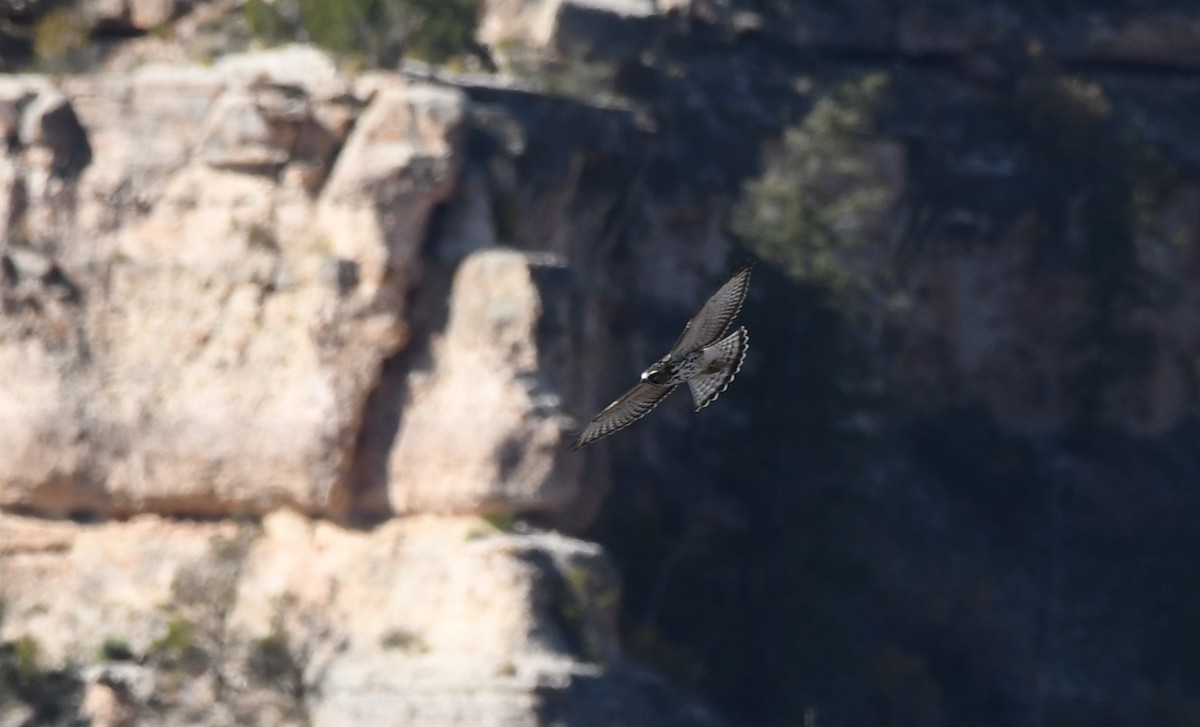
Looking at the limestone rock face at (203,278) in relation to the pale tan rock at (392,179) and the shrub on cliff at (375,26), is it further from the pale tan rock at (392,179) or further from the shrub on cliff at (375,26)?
the shrub on cliff at (375,26)

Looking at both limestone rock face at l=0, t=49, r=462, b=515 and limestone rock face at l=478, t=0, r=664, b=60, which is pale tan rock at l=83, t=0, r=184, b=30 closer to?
limestone rock face at l=478, t=0, r=664, b=60

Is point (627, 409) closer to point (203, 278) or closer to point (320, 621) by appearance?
point (320, 621)

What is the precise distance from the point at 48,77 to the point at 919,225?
15172mm

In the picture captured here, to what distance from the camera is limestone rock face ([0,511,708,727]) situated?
39562 mm

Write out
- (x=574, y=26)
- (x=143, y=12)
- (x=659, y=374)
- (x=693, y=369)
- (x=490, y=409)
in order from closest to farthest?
(x=659, y=374)
(x=693, y=369)
(x=490, y=409)
(x=143, y=12)
(x=574, y=26)

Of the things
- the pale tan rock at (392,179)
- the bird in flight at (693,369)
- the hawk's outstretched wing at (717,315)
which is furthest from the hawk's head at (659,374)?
the pale tan rock at (392,179)

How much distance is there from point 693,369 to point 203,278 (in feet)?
58.7

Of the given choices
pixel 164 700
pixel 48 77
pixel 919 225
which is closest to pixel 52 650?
pixel 164 700

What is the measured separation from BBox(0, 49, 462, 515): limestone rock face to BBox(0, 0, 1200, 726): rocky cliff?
0.05 meters

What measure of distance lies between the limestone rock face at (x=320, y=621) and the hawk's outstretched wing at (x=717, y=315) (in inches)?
588

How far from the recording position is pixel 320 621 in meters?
40.7

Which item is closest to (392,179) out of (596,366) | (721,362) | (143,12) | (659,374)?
(596,366)

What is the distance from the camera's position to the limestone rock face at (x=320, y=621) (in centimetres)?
3956

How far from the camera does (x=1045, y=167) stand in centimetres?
5494
